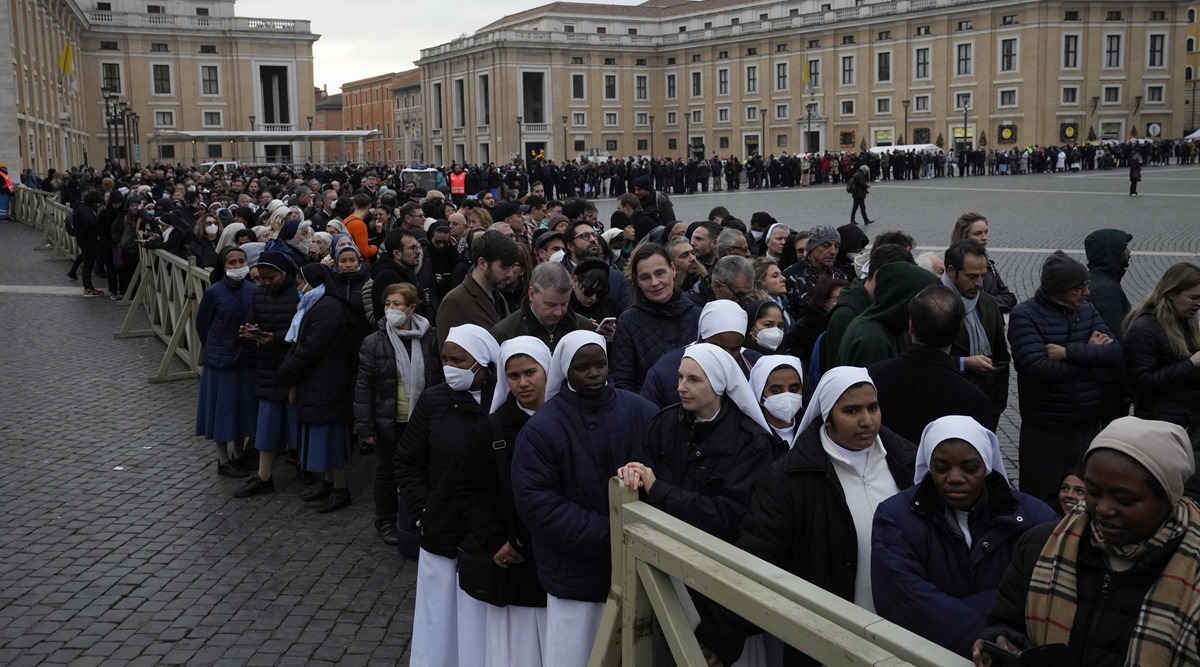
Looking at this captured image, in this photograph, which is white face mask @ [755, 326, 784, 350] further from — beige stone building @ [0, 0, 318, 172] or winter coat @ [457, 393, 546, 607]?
beige stone building @ [0, 0, 318, 172]

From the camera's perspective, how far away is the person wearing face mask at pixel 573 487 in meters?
3.73

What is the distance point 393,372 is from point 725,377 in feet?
10.8

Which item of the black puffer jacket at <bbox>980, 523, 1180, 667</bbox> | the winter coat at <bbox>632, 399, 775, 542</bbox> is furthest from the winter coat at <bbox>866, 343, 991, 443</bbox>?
the black puffer jacket at <bbox>980, 523, 1180, 667</bbox>

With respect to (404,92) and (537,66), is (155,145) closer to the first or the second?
(537,66)

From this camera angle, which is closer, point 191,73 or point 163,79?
point 163,79

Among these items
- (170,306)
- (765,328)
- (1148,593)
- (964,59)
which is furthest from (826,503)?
(964,59)

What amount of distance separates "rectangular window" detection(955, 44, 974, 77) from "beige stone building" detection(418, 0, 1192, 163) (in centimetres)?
9

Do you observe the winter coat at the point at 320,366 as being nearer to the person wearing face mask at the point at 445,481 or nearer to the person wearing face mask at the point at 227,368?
the person wearing face mask at the point at 227,368

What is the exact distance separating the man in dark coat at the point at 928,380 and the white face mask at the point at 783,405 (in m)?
0.33

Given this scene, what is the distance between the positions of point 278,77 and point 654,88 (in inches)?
1121

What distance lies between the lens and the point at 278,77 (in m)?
78.2

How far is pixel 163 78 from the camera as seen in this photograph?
240 feet

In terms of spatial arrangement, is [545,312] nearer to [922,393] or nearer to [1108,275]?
[922,393]

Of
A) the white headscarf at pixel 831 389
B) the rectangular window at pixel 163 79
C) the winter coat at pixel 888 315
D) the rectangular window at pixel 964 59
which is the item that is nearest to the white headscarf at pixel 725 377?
the white headscarf at pixel 831 389
